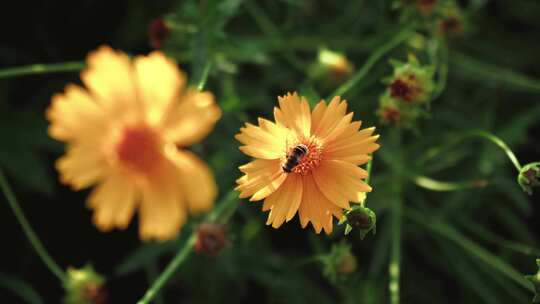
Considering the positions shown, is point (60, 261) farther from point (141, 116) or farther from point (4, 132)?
point (141, 116)

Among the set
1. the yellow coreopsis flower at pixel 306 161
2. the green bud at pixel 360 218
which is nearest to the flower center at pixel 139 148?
the yellow coreopsis flower at pixel 306 161

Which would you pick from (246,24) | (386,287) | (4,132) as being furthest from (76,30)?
(386,287)

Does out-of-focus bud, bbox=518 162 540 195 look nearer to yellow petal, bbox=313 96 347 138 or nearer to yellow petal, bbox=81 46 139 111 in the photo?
yellow petal, bbox=313 96 347 138

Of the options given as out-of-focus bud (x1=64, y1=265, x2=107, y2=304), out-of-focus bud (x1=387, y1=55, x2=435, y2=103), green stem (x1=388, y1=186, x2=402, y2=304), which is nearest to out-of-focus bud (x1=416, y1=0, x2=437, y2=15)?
out-of-focus bud (x1=387, y1=55, x2=435, y2=103)

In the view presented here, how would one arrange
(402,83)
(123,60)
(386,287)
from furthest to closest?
(386,287) → (402,83) → (123,60)

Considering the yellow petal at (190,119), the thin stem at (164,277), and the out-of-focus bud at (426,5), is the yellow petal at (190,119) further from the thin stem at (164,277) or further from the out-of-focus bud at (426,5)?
the out-of-focus bud at (426,5)

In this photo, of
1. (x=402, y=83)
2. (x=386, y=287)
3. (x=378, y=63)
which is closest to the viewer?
(x=402, y=83)
